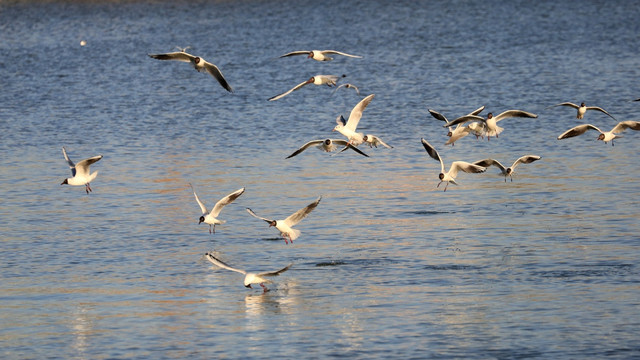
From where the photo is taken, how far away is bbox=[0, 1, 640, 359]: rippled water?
71.3 feet

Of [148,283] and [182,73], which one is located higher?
[182,73]

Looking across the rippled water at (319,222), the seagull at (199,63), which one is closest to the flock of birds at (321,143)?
the seagull at (199,63)

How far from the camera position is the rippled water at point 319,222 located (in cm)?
2173

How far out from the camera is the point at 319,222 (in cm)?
3031

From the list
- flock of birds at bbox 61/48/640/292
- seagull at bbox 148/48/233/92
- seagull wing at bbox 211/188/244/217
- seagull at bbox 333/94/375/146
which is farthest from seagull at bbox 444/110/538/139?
seagull wing at bbox 211/188/244/217

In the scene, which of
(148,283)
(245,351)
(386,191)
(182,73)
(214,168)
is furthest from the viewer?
(182,73)

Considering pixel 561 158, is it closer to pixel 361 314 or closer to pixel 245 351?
pixel 361 314

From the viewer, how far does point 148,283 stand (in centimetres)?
2494

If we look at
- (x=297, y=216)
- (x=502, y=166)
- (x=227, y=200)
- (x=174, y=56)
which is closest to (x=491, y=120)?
(x=502, y=166)

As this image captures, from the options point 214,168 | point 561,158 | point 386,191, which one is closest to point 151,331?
point 386,191

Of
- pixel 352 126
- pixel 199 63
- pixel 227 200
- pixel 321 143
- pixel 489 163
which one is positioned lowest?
pixel 227 200

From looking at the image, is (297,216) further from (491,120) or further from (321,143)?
(491,120)

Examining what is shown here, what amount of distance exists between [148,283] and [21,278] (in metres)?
2.59

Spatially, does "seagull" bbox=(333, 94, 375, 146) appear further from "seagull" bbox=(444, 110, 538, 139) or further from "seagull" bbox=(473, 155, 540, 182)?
"seagull" bbox=(473, 155, 540, 182)
